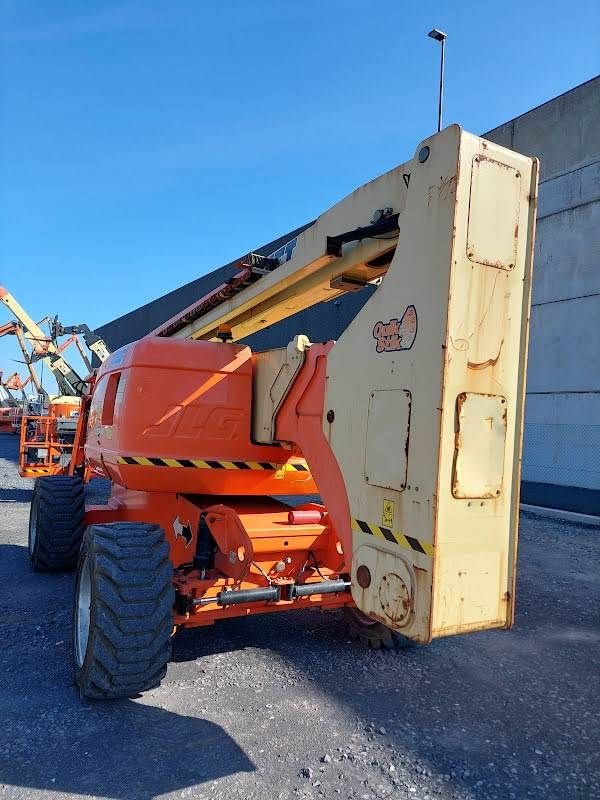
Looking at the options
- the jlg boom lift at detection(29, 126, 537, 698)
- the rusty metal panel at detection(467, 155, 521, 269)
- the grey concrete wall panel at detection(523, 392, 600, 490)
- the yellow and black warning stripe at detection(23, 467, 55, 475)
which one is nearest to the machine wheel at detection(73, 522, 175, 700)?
the jlg boom lift at detection(29, 126, 537, 698)

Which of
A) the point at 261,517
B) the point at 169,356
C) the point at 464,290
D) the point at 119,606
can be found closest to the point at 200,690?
the point at 119,606

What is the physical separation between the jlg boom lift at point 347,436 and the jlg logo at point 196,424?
0.01 meters

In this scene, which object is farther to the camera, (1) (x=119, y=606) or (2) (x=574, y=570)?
(2) (x=574, y=570)

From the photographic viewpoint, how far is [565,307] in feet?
44.8

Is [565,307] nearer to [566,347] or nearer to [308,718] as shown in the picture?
[566,347]

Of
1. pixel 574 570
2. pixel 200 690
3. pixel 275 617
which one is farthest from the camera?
pixel 574 570

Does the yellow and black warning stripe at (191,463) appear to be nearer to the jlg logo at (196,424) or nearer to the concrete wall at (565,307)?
the jlg logo at (196,424)

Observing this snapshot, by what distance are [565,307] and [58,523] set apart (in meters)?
11.8

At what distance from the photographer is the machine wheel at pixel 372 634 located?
4641 mm

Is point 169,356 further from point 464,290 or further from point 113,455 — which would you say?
point 464,290

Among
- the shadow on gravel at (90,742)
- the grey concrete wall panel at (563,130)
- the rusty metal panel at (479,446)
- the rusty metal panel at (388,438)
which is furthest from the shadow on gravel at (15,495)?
the grey concrete wall panel at (563,130)

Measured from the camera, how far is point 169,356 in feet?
14.7

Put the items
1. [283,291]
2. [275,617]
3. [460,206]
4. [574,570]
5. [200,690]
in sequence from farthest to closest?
[574,570]
[275,617]
[283,291]
[200,690]
[460,206]

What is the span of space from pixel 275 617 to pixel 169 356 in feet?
8.54
